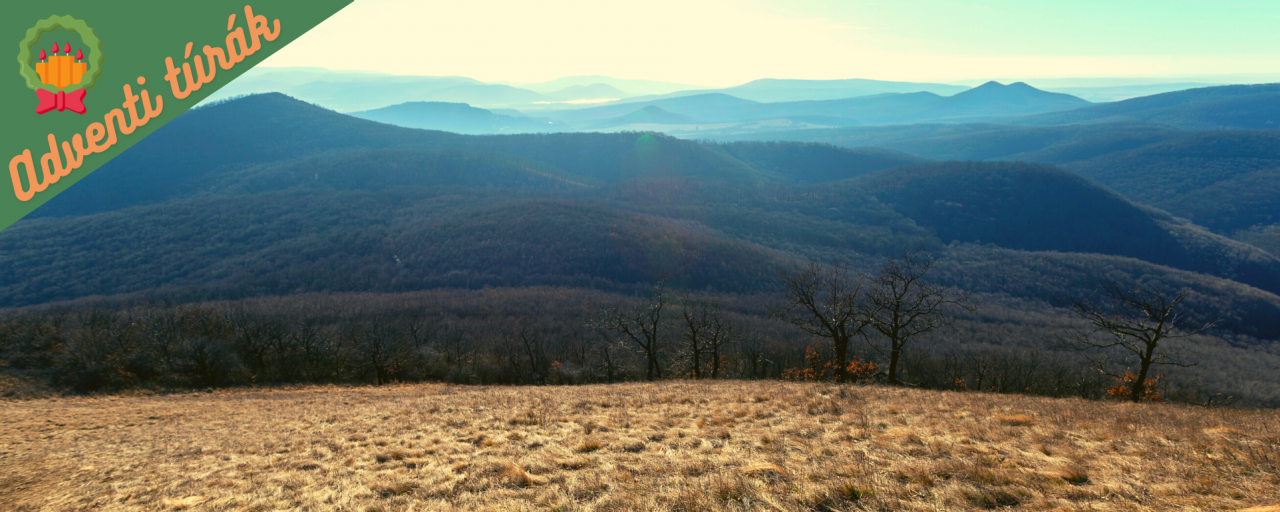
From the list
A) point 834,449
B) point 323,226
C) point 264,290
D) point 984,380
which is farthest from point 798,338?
point 323,226

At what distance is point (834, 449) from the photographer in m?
11.1

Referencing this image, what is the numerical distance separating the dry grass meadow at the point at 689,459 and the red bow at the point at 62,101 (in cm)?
1215

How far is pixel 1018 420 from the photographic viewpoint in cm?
1277

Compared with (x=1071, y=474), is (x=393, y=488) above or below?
below

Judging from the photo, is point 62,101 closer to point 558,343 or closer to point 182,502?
point 182,502

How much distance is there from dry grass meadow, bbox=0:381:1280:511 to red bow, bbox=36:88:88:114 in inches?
478

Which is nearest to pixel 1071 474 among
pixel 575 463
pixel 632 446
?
pixel 632 446

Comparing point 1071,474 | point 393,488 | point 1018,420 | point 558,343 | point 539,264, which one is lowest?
point 558,343

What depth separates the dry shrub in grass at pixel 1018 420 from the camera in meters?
12.6

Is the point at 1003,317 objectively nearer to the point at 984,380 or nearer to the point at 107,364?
the point at 984,380

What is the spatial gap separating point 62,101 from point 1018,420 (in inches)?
1319

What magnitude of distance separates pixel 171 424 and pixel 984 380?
75094 mm

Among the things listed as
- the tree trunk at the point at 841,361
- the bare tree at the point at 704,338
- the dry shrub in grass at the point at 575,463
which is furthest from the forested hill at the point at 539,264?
the dry shrub in grass at the point at 575,463

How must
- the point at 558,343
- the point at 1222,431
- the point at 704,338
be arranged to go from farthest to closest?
the point at 558,343 → the point at 704,338 → the point at 1222,431
